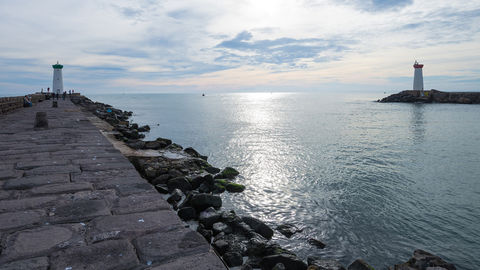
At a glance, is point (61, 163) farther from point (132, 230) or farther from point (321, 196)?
point (321, 196)

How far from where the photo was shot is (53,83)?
1759 inches

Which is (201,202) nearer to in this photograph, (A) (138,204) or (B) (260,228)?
(B) (260,228)

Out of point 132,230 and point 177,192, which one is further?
point 177,192

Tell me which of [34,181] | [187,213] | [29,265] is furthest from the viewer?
[187,213]

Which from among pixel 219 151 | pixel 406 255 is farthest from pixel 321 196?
pixel 219 151

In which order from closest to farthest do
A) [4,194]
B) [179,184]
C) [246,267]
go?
1. [4,194]
2. [246,267]
3. [179,184]

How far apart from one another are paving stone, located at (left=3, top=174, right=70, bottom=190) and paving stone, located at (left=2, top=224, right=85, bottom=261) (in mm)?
1470

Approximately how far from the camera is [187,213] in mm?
5789

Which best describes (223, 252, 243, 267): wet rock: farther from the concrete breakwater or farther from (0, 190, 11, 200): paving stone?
(0, 190, 11, 200): paving stone

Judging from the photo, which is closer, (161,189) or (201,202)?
(201,202)

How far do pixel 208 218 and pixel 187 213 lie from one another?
19.3 inches

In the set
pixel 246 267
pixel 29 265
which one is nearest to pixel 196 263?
pixel 29 265

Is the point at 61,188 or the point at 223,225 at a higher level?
the point at 61,188

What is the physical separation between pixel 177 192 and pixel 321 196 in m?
4.13
